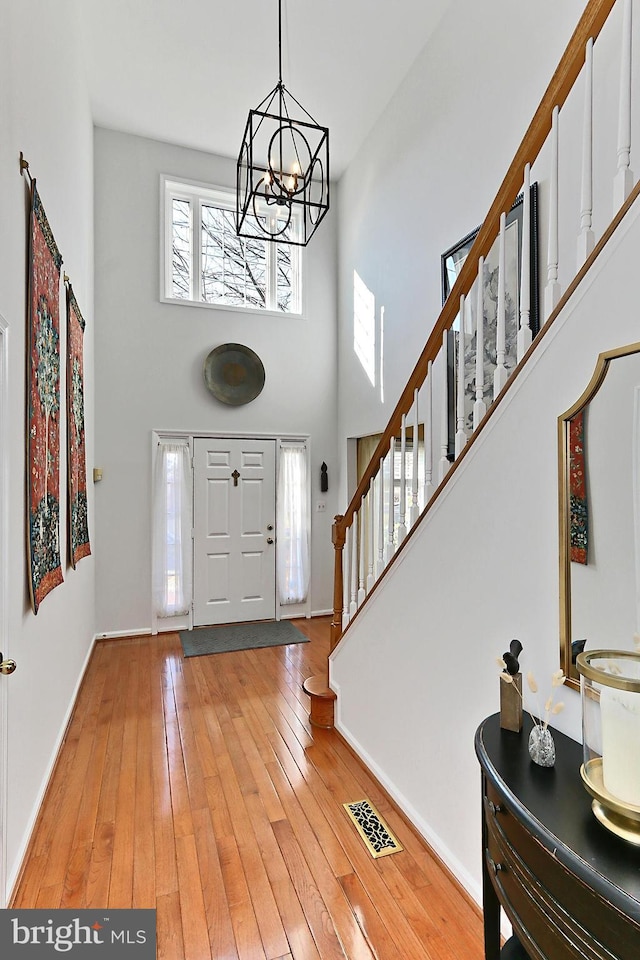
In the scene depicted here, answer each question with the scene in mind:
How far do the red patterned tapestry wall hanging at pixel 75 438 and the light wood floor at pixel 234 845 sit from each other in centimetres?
119

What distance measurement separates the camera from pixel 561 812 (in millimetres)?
1111

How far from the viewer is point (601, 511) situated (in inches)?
51.7

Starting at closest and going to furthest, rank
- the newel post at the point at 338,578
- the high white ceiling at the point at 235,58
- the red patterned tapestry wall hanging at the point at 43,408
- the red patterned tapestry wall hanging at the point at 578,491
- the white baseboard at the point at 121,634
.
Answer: the red patterned tapestry wall hanging at the point at 578,491, the red patterned tapestry wall hanging at the point at 43,408, the newel post at the point at 338,578, the high white ceiling at the point at 235,58, the white baseboard at the point at 121,634

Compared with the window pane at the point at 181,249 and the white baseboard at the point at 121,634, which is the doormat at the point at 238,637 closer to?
the white baseboard at the point at 121,634

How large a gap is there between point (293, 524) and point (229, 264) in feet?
9.91

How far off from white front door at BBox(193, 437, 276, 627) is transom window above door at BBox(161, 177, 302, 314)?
5.25ft

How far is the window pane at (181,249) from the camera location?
5.23 metres

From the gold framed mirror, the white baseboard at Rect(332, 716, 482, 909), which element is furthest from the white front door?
the gold framed mirror

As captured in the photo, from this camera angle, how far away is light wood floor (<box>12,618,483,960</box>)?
1.64 metres

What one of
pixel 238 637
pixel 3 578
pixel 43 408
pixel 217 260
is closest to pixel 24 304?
pixel 43 408

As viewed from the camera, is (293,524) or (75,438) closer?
(75,438)
